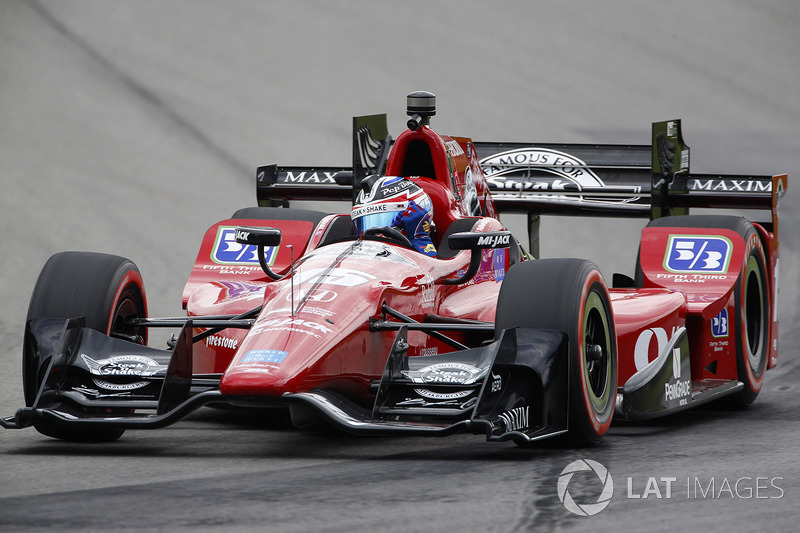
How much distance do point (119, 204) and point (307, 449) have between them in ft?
32.6

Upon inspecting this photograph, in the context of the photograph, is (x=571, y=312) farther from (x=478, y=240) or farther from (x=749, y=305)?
(x=749, y=305)

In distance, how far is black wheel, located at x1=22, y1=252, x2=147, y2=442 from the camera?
6.39m

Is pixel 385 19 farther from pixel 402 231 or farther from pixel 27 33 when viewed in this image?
pixel 402 231

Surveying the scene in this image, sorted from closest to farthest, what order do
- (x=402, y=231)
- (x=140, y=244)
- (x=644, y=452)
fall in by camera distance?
1. (x=644, y=452)
2. (x=402, y=231)
3. (x=140, y=244)

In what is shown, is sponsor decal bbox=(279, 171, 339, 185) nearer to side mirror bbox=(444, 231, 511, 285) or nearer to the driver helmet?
the driver helmet

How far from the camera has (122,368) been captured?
6.31 m

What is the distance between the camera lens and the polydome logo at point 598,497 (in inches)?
186

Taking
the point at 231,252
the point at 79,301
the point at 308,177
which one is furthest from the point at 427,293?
the point at 308,177

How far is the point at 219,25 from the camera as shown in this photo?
74.4 ft

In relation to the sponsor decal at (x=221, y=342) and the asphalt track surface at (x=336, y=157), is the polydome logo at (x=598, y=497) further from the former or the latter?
the sponsor decal at (x=221, y=342)

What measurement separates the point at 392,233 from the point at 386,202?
0.33m

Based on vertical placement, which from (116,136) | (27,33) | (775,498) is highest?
(27,33)

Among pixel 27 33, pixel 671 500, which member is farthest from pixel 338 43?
pixel 671 500

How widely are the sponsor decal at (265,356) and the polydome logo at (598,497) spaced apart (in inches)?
55.4
